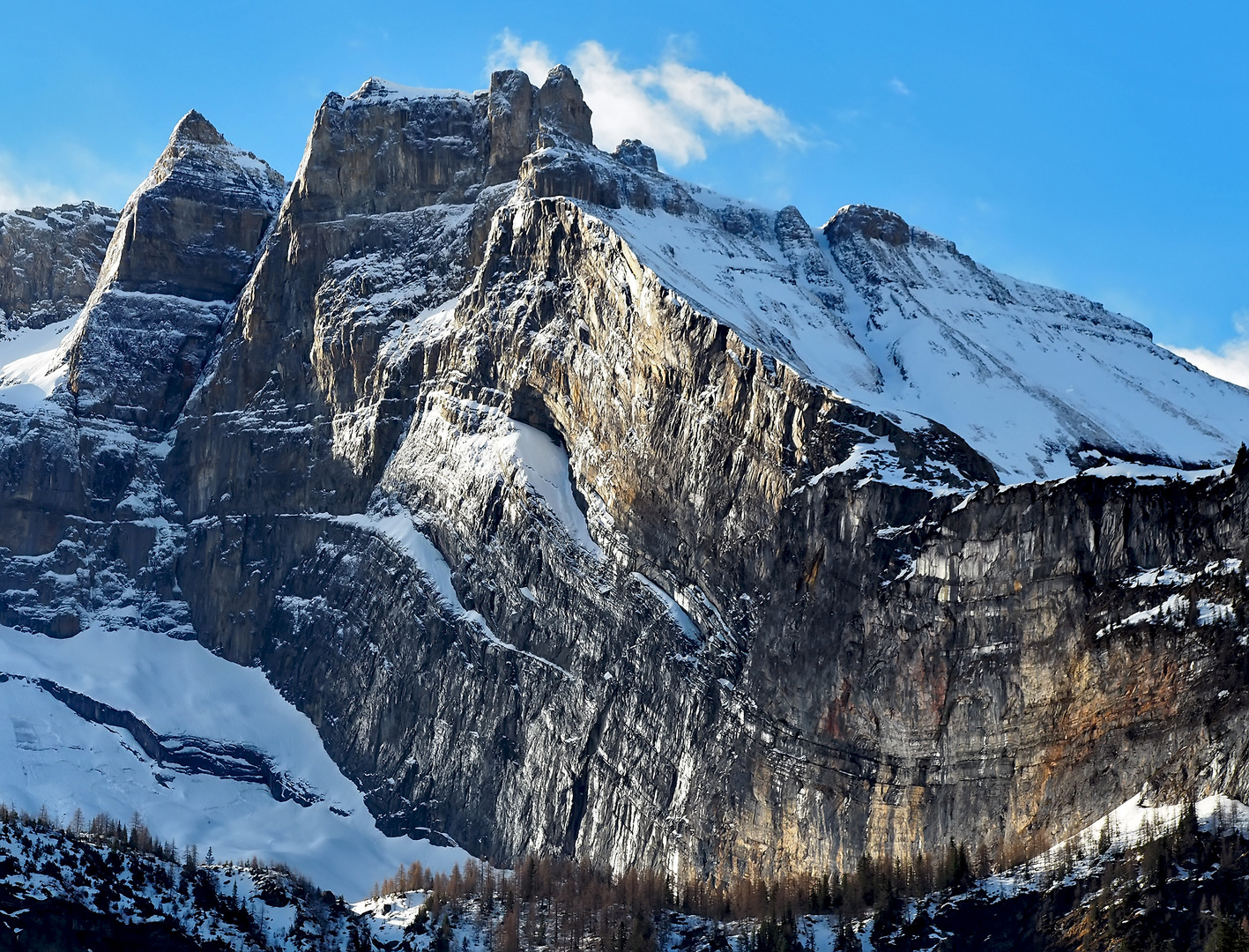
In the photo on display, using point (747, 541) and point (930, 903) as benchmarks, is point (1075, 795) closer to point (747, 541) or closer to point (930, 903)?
point (930, 903)

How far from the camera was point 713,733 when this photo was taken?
569ft

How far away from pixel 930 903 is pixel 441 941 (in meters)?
42.9

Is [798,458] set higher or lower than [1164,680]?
higher

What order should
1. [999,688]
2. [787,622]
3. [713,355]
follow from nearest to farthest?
[999,688], [787,622], [713,355]

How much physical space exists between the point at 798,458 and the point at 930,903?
42994 millimetres

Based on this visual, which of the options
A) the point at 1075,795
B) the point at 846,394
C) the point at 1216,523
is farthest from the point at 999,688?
the point at 846,394

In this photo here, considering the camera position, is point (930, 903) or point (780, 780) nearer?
point (930, 903)

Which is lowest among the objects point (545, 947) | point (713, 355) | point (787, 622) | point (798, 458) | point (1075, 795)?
point (545, 947)

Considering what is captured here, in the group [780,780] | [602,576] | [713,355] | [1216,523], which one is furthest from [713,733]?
[1216,523]

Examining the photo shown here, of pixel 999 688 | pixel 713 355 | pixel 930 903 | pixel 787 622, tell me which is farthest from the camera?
pixel 713 355

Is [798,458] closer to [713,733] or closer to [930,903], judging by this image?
[713,733]

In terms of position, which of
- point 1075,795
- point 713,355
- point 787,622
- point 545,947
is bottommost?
point 545,947

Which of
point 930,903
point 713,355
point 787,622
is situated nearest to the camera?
point 930,903

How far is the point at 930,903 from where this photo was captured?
478ft
